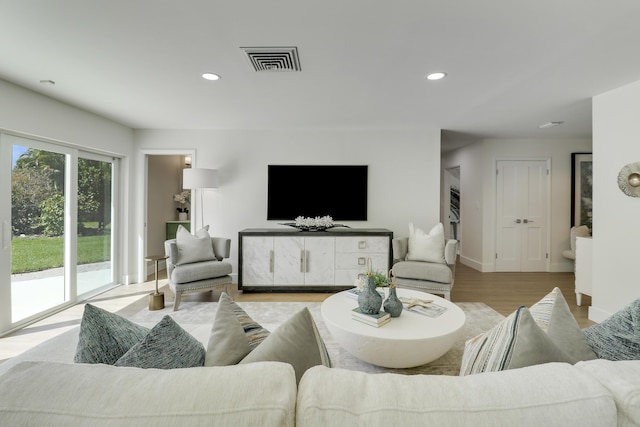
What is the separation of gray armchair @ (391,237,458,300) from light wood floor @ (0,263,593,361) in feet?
1.48

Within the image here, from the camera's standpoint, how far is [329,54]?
221 centimetres

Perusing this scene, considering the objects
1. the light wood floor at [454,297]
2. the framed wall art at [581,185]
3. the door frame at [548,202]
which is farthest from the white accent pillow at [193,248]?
the framed wall art at [581,185]

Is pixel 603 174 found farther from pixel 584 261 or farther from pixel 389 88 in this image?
pixel 389 88

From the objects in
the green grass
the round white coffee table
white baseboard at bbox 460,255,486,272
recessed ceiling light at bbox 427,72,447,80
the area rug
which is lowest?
the area rug

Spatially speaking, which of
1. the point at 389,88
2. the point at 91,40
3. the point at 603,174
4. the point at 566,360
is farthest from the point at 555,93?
the point at 91,40

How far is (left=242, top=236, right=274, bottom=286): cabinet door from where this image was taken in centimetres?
402

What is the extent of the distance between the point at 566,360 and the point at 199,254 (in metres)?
3.56

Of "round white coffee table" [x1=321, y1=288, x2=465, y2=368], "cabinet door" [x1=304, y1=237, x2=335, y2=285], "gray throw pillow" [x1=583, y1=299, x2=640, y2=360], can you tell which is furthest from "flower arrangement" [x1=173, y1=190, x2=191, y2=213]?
"gray throw pillow" [x1=583, y1=299, x2=640, y2=360]

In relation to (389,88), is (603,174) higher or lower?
lower

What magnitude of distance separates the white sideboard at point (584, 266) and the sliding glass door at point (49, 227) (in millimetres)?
6090

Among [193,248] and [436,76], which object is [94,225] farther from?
[436,76]

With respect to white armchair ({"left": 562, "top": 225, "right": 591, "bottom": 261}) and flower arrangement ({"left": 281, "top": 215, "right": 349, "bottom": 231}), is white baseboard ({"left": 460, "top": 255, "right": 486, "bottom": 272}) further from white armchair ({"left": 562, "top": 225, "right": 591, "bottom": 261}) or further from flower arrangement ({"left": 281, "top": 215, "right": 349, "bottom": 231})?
flower arrangement ({"left": 281, "top": 215, "right": 349, "bottom": 231})

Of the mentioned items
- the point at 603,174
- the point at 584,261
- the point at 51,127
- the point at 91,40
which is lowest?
the point at 584,261

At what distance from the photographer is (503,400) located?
2.03 feet
